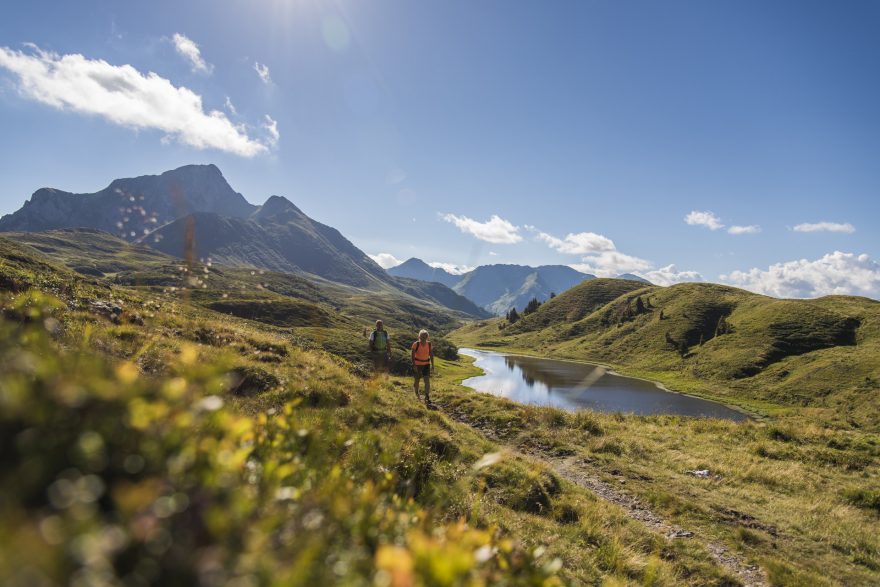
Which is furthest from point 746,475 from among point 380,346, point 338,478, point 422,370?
point 338,478

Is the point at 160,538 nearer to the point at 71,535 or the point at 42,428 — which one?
the point at 71,535

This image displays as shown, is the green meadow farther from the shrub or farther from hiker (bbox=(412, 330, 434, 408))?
hiker (bbox=(412, 330, 434, 408))

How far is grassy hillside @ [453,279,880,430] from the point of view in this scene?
3029 inches

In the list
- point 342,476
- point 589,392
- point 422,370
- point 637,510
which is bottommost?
point 589,392

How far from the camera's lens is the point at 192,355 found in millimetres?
2941

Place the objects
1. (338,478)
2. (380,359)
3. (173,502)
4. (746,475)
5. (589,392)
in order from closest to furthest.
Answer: (173,502) → (338,478) → (746,475) → (380,359) → (589,392)

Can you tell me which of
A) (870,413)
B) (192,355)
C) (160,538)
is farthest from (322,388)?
(870,413)

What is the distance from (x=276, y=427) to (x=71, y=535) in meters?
2.89

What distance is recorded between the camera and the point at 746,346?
105 metres

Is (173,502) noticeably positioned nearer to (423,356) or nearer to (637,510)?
(637,510)

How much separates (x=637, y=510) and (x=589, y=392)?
66.8 metres

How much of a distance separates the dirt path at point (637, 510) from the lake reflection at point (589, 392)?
32.8 metres

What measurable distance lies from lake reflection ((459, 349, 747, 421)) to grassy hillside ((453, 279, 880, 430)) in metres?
9.24

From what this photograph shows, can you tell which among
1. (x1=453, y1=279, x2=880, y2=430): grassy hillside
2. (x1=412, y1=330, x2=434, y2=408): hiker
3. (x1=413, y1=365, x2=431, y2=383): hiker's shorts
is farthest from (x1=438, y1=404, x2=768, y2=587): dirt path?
(x1=453, y1=279, x2=880, y2=430): grassy hillside
